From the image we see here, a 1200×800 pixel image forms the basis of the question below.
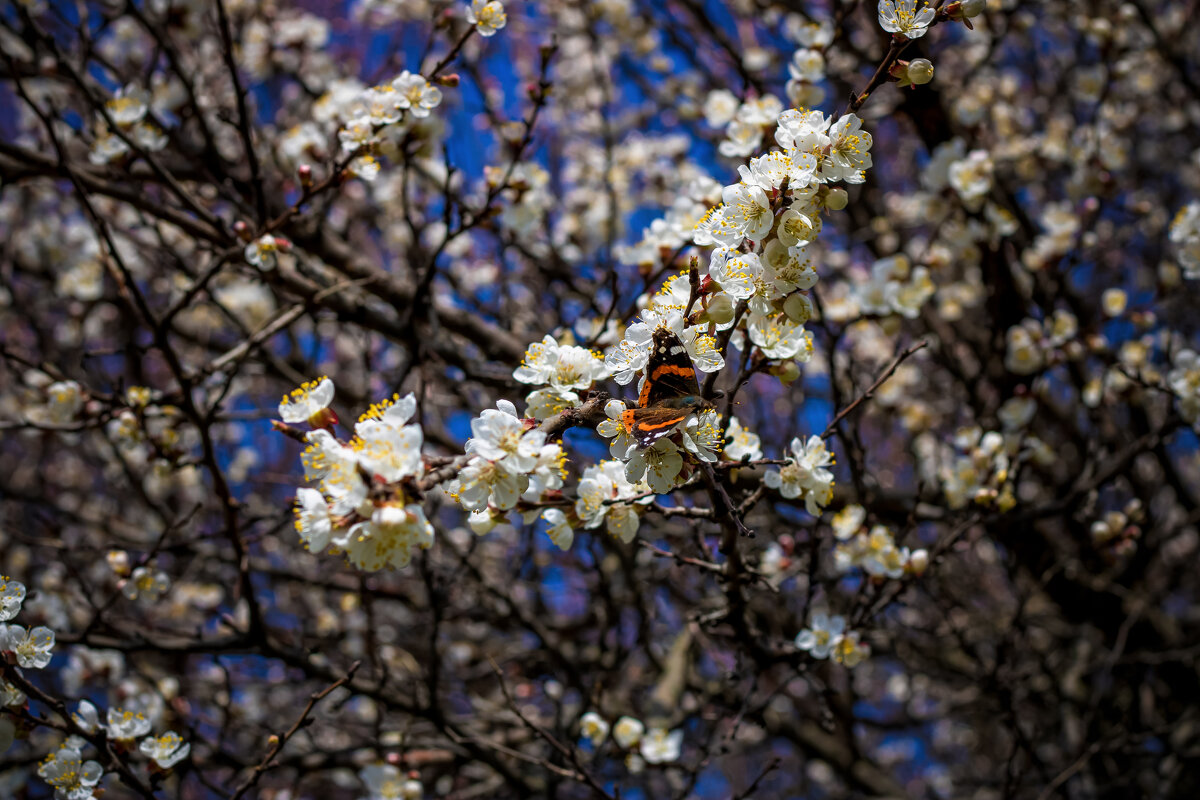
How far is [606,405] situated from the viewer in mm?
1390

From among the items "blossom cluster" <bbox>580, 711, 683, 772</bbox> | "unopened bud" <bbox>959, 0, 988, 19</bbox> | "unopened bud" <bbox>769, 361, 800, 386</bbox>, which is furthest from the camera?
"blossom cluster" <bbox>580, 711, 683, 772</bbox>

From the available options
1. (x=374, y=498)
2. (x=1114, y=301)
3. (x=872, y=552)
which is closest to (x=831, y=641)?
(x=872, y=552)

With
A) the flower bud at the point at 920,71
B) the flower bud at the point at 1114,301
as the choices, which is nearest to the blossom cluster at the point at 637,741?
the flower bud at the point at 920,71

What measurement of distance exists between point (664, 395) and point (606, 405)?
141mm

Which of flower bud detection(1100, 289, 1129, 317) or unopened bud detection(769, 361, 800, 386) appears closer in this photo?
unopened bud detection(769, 361, 800, 386)

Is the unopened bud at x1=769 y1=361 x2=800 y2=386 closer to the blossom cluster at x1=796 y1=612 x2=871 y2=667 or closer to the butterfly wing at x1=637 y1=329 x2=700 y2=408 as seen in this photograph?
the butterfly wing at x1=637 y1=329 x2=700 y2=408

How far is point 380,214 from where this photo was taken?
4.73 m

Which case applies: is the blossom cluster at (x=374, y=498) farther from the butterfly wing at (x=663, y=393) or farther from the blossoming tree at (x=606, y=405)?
the butterfly wing at (x=663, y=393)

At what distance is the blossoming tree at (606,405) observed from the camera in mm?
1518

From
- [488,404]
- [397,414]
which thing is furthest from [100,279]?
[397,414]

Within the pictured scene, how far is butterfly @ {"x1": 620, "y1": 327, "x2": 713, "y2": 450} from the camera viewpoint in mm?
1274

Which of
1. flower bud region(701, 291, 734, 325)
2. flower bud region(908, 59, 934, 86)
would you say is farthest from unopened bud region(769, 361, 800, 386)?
flower bud region(908, 59, 934, 86)

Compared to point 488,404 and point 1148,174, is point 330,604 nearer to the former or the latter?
point 488,404

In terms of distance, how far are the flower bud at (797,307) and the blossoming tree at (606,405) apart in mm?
34
